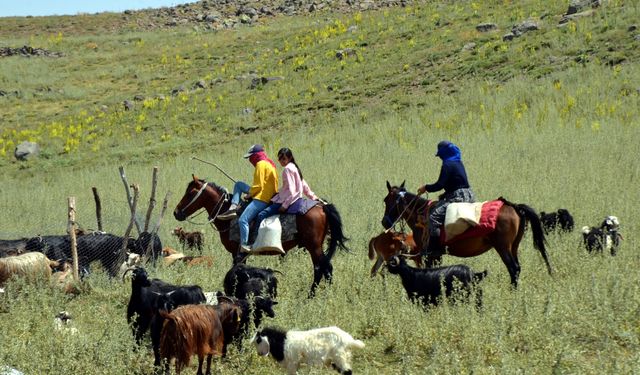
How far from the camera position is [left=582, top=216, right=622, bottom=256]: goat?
11.3m

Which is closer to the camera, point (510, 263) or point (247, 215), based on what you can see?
point (510, 263)

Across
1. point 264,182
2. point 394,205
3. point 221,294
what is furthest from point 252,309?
point 394,205

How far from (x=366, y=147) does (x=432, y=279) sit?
57.0ft

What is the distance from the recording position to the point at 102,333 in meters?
8.63

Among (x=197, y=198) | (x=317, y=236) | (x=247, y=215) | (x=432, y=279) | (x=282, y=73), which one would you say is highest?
(x=282, y=73)

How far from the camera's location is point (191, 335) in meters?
6.92

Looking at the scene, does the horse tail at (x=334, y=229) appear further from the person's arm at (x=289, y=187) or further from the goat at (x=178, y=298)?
the goat at (x=178, y=298)

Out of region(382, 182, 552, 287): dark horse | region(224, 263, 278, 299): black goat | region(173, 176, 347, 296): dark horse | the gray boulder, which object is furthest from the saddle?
the gray boulder

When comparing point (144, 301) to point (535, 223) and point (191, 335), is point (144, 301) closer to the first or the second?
point (191, 335)

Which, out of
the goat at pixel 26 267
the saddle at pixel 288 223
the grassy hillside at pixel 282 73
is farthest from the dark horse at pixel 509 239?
the grassy hillside at pixel 282 73

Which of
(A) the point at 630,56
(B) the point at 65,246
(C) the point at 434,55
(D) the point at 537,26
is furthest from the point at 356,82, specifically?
(B) the point at 65,246

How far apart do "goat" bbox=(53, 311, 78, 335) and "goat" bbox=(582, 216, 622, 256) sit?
7.14 m

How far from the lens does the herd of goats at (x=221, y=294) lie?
22.7 ft

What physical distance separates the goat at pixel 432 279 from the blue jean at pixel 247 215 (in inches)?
111
